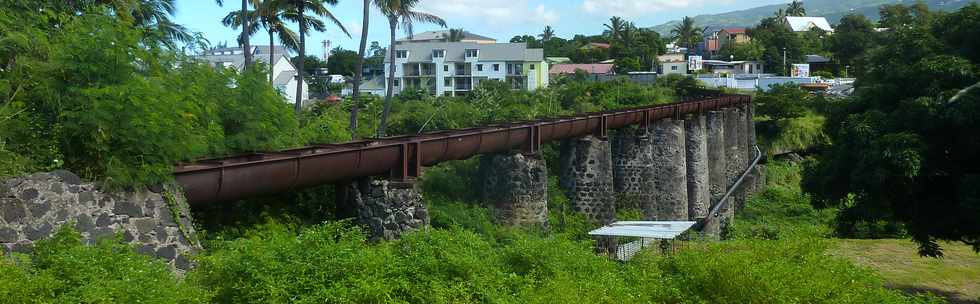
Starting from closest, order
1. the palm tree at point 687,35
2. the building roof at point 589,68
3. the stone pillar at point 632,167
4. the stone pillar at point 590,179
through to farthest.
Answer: the stone pillar at point 590,179 < the stone pillar at point 632,167 < the building roof at point 589,68 < the palm tree at point 687,35

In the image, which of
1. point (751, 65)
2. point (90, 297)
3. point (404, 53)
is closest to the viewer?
point (90, 297)

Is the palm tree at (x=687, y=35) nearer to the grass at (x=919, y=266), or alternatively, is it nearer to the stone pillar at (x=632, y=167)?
the stone pillar at (x=632, y=167)

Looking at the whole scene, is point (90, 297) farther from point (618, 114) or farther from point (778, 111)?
point (778, 111)

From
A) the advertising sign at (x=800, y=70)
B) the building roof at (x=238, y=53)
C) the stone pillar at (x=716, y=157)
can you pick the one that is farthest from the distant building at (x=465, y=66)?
the stone pillar at (x=716, y=157)

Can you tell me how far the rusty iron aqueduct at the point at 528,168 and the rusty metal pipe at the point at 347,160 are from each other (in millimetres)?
20

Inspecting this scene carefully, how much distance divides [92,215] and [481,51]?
6207cm

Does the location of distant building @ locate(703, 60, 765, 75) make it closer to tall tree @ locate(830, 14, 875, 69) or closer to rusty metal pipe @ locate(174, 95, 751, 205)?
tall tree @ locate(830, 14, 875, 69)

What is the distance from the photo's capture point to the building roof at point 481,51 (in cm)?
7019

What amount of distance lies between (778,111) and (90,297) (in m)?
49.8

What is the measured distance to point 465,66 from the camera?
71250 millimetres

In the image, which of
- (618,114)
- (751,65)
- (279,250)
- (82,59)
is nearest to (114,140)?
(82,59)

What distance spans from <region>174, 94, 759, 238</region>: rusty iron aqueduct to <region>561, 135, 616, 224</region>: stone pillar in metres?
0.03

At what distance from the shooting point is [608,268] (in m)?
10.4

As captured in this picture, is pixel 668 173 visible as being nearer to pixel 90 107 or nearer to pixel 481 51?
pixel 90 107
